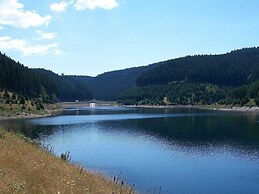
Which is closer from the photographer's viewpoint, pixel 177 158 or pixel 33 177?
pixel 33 177

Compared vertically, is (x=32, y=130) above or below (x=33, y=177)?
below

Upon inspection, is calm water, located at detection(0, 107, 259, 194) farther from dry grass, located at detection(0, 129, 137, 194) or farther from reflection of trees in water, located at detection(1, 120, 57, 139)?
dry grass, located at detection(0, 129, 137, 194)

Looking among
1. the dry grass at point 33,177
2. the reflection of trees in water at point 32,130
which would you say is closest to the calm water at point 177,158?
the reflection of trees in water at point 32,130

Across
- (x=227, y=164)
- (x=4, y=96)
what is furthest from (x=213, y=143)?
(x=4, y=96)

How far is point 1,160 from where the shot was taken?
24047mm

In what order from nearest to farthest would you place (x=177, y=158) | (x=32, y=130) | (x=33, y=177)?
(x=33, y=177), (x=177, y=158), (x=32, y=130)

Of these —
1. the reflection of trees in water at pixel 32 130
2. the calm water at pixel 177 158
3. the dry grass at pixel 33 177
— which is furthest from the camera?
the reflection of trees in water at pixel 32 130

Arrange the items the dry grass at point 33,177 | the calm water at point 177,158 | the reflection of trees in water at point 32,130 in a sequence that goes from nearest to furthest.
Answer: the dry grass at point 33,177 → the calm water at point 177,158 → the reflection of trees in water at point 32,130

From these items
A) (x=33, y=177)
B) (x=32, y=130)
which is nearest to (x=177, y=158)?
(x=33, y=177)

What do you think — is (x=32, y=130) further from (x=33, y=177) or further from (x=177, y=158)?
(x=33, y=177)

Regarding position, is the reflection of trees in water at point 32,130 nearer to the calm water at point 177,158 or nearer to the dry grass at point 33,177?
the calm water at point 177,158

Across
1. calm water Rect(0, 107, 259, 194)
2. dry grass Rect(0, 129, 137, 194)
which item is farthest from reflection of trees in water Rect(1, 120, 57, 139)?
dry grass Rect(0, 129, 137, 194)

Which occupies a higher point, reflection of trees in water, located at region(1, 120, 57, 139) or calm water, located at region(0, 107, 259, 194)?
reflection of trees in water, located at region(1, 120, 57, 139)

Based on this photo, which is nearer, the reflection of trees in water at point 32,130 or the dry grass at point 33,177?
the dry grass at point 33,177
